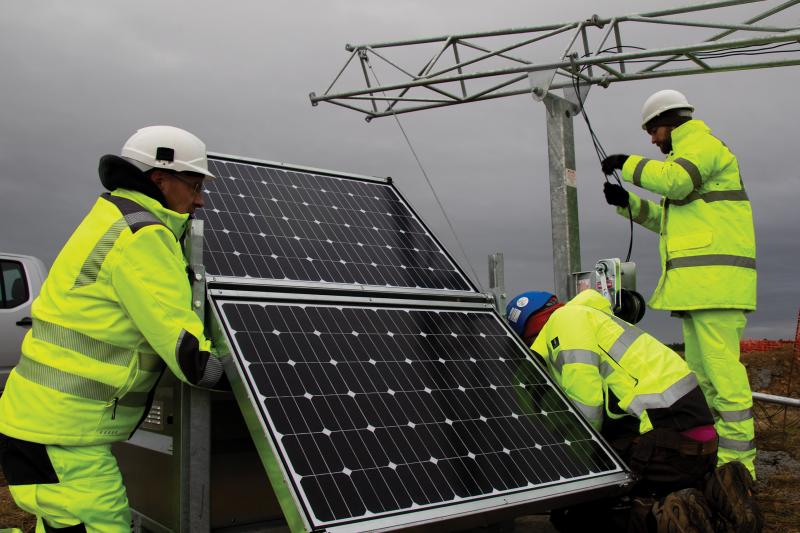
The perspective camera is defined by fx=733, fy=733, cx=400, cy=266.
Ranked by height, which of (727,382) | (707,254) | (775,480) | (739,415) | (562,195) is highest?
(562,195)

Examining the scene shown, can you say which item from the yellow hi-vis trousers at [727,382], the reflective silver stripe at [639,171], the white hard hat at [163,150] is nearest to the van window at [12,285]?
the white hard hat at [163,150]

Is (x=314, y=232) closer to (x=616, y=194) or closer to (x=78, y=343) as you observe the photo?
(x=78, y=343)

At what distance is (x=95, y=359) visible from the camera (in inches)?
137

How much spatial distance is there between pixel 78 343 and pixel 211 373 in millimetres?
646

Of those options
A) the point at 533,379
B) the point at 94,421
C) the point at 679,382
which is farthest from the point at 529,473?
the point at 94,421

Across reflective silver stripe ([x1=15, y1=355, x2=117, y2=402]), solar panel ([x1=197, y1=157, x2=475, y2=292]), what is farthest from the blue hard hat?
reflective silver stripe ([x1=15, y1=355, x2=117, y2=402])

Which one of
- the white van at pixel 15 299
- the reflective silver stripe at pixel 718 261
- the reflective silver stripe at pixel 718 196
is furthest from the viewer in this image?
the white van at pixel 15 299

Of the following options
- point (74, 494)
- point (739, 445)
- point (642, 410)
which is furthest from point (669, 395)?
point (74, 494)

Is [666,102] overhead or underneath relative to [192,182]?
overhead

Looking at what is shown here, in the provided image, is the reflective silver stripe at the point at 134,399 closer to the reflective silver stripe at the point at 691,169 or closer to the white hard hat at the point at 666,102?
the reflective silver stripe at the point at 691,169

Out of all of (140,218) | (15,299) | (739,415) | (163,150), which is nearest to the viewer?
(140,218)

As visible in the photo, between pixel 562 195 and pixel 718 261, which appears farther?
pixel 562 195

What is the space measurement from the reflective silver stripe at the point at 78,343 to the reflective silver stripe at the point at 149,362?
0.12m

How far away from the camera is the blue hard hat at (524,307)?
5.90 m
